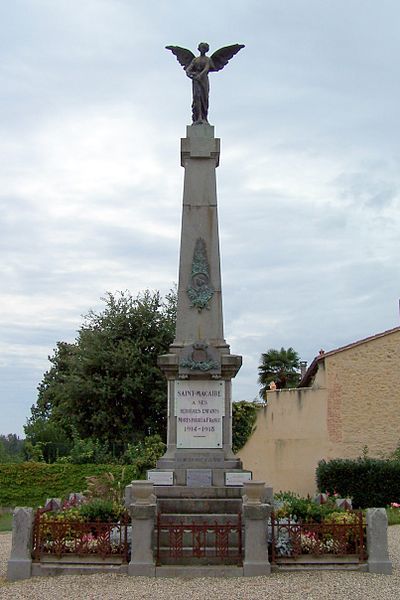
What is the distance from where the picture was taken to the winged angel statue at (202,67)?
14352mm

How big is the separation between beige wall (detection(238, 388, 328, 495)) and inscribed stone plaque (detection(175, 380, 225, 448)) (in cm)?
1316

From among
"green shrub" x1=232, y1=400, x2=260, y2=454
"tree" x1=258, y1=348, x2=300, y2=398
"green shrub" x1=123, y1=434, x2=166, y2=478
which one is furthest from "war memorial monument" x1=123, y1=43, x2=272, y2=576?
"tree" x1=258, y1=348, x2=300, y2=398

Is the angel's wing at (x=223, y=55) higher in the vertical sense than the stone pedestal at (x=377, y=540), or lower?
higher

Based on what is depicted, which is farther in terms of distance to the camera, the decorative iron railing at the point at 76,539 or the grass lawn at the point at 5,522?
the grass lawn at the point at 5,522

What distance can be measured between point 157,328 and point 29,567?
19.0m

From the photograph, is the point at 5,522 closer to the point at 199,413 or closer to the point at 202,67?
the point at 199,413

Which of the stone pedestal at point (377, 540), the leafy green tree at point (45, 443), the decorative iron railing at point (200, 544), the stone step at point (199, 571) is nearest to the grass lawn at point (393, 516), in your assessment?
the stone pedestal at point (377, 540)

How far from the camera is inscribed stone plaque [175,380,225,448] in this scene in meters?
12.6

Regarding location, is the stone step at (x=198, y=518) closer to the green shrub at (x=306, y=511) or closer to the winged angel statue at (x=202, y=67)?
the green shrub at (x=306, y=511)

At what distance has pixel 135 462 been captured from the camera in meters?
23.2

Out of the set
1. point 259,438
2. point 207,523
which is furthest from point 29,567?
point 259,438

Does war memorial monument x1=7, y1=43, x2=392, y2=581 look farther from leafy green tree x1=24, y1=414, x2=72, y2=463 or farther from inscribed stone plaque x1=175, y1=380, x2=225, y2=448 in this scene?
leafy green tree x1=24, y1=414, x2=72, y2=463

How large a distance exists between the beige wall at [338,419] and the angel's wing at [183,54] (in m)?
13.5

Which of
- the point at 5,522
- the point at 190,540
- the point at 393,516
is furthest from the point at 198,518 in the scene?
the point at 5,522
